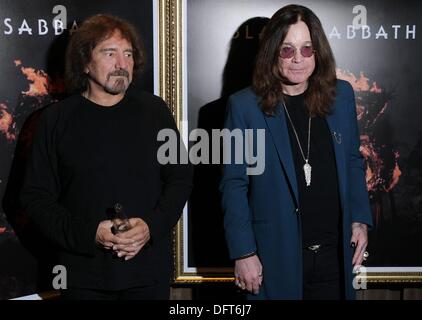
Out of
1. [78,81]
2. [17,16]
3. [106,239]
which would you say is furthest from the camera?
[17,16]

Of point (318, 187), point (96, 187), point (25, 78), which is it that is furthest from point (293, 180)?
point (25, 78)

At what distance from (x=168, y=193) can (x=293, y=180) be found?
0.49 m

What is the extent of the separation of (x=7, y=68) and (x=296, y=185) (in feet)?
4.85

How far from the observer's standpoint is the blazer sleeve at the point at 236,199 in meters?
2.33

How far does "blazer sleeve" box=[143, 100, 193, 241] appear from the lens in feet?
7.69

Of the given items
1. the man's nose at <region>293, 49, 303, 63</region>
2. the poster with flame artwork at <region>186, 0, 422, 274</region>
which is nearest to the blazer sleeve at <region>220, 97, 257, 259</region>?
the man's nose at <region>293, 49, 303, 63</region>

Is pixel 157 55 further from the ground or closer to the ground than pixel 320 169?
further from the ground

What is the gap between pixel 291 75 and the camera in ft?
7.76

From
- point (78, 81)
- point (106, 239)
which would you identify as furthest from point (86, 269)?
point (78, 81)

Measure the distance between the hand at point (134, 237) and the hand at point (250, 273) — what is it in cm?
38

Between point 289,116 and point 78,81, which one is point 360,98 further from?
point 78,81

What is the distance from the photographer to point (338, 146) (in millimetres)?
2359

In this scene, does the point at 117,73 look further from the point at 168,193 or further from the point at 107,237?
the point at 107,237
